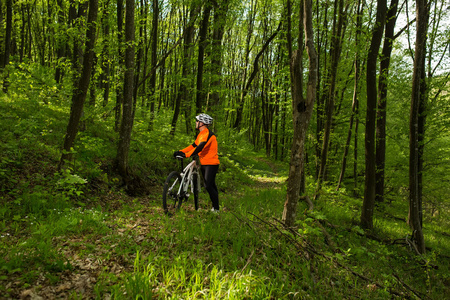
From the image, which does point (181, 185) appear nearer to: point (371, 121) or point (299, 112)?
point (299, 112)

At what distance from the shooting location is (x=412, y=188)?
6926mm

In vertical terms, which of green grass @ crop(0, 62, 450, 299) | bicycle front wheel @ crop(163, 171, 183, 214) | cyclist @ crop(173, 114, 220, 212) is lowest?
green grass @ crop(0, 62, 450, 299)

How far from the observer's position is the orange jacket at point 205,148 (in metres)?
5.87

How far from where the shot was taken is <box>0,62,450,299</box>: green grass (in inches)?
121

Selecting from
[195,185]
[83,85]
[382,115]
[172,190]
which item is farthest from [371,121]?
[83,85]

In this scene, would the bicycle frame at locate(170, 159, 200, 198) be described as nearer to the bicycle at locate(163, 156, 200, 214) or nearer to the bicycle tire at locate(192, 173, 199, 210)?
the bicycle at locate(163, 156, 200, 214)

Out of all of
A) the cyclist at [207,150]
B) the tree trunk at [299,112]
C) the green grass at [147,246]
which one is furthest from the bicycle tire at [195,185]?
the tree trunk at [299,112]

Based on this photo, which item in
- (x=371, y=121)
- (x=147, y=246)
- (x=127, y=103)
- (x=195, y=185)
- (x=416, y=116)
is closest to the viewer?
(x=147, y=246)

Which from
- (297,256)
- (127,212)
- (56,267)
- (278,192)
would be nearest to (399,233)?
(278,192)

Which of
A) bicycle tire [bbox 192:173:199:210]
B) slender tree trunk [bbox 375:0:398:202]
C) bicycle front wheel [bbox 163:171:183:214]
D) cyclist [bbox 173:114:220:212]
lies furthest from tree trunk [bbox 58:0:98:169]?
slender tree trunk [bbox 375:0:398:202]

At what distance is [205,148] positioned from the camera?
6105 mm

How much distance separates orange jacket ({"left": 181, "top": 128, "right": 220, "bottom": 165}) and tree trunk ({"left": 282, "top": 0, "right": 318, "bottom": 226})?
1.83 meters

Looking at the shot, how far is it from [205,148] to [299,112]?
2.35 meters

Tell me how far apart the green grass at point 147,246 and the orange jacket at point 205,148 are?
1346mm
